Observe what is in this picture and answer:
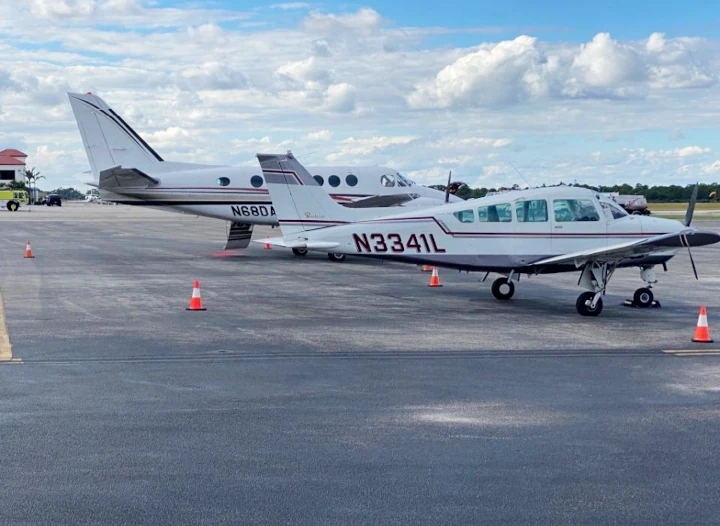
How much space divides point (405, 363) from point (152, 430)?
4.20 metres

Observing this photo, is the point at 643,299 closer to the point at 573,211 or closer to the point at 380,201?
the point at 573,211

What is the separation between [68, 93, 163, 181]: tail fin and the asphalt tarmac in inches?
551

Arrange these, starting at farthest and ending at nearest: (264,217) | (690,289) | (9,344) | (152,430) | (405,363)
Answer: (264,217), (690,289), (9,344), (405,363), (152,430)

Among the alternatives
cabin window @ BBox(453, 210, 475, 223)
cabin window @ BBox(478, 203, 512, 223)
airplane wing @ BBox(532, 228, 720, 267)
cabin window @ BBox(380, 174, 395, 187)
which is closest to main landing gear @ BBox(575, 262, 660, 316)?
airplane wing @ BBox(532, 228, 720, 267)

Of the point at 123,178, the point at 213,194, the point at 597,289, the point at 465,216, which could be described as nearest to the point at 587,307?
the point at 597,289

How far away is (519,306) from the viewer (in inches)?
704

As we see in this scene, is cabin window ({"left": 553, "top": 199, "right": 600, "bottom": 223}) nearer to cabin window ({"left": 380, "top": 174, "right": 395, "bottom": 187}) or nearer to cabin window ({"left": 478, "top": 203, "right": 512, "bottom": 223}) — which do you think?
cabin window ({"left": 478, "top": 203, "right": 512, "bottom": 223})

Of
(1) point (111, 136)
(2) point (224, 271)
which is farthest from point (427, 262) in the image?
(1) point (111, 136)

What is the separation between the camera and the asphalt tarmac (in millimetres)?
6363

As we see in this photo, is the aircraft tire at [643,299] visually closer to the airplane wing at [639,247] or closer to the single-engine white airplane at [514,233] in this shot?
the single-engine white airplane at [514,233]

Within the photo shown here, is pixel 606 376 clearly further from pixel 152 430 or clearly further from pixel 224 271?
pixel 224 271

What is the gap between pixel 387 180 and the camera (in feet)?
109

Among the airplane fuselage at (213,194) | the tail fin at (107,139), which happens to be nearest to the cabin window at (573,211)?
the airplane fuselage at (213,194)

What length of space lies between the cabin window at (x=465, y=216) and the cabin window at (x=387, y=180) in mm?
15270
